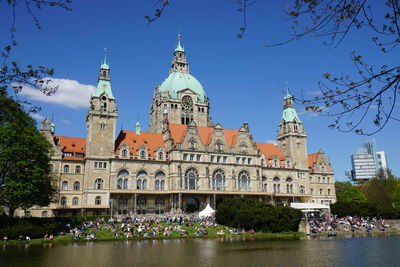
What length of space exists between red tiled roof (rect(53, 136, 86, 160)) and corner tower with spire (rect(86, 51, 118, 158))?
2047 mm

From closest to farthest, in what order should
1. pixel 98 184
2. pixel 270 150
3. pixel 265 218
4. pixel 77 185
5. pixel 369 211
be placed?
pixel 265 218, pixel 98 184, pixel 77 185, pixel 369 211, pixel 270 150

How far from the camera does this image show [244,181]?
6612 centimetres

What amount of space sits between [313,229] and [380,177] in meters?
52.3

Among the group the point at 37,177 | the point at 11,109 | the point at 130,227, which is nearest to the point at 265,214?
the point at 130,227

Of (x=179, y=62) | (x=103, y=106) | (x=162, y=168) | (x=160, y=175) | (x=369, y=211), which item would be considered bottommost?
(x=369, y=211)

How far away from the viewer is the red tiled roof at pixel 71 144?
59884 millimetres

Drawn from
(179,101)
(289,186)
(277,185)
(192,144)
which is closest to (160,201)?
(192,144)

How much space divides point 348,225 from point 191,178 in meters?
24.4

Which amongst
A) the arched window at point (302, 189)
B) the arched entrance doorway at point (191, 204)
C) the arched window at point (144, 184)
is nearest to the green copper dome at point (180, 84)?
the arched window at point (144, 184)

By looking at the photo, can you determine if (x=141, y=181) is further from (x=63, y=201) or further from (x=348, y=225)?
(x=348, y=225)

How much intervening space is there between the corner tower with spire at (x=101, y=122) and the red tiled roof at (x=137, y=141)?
2265mm

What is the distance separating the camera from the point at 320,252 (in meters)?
28.5

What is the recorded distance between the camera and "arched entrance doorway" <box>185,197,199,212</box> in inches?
2425

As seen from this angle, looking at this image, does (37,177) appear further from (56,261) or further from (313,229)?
(313,229)
